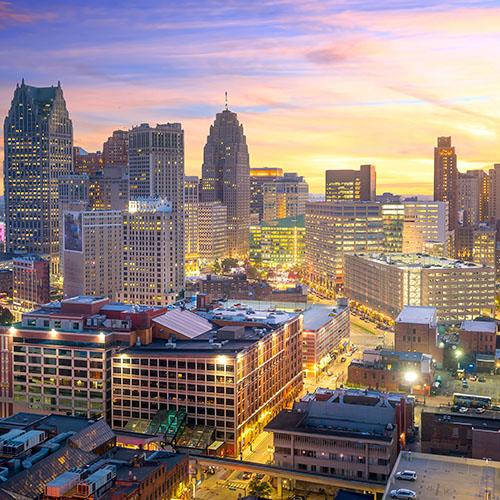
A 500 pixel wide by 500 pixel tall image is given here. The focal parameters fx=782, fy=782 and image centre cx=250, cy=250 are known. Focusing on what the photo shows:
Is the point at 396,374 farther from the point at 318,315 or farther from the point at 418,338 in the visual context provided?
the point at 318,315

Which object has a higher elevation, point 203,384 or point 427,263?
point 427,263

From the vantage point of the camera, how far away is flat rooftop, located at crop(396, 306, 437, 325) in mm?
138000

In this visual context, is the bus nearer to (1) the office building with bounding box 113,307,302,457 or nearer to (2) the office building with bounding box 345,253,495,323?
(1) the office building with bounding box 113,307,302,457

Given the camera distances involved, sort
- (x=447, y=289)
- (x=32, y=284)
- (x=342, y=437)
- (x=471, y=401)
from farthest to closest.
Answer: (x=32, y=284) < (x=447, y=289) < (x=471, y=401) < (x=342, y=437)

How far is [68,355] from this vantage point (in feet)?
314

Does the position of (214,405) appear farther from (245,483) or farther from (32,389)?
(32,389)

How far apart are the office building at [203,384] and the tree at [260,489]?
31.7ft

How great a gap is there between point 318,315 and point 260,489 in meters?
69.4

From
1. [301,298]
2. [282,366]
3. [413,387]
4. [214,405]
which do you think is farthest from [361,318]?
[214,405]

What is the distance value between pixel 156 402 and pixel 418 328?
59533mm

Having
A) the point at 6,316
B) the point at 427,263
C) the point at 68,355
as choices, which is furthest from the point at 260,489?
the point at 427,263

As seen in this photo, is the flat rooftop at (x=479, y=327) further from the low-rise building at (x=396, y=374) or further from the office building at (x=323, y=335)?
the office building at (x=323, y=335)

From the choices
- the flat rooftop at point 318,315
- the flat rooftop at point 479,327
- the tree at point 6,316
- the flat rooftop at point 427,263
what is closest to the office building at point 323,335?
the flat rooftop at point 318,315

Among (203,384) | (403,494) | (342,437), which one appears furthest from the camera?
(203,384)
